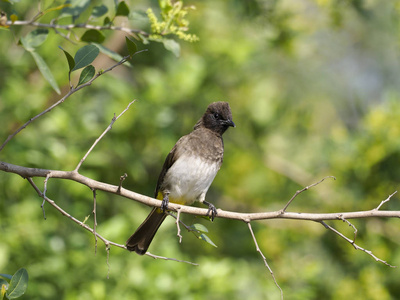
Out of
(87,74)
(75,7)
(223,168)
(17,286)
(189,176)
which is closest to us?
(17,286)

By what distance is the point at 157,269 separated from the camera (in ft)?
13.0

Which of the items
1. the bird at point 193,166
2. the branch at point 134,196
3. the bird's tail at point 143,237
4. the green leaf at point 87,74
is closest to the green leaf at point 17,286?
the branch at point 134,196

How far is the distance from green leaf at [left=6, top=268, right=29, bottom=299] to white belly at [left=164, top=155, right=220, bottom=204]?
171cm

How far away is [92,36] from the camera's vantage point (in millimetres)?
2650

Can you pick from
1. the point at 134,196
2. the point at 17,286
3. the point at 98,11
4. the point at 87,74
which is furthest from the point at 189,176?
the point at 17,286

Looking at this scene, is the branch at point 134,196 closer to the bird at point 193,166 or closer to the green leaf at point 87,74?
the green leaf at point 87,74

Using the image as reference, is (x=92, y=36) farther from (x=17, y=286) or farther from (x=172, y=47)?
(x=17, y=286)

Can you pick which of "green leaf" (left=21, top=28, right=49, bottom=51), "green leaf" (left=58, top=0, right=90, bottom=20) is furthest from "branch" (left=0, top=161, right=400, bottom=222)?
"green leaf" (left=58, top=0, right=90, bottom=20)

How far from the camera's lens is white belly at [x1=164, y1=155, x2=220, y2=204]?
3658 mm

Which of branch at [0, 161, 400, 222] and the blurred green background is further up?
branch at [0, 161, 400, 222]

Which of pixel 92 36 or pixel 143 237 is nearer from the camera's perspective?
pixel 92 36

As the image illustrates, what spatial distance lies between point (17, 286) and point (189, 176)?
1.75m

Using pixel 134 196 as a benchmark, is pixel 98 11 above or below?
above

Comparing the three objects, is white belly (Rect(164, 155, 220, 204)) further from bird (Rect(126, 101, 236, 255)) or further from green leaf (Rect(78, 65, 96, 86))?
green leaf (Rect(78, 65, 96, 86))
